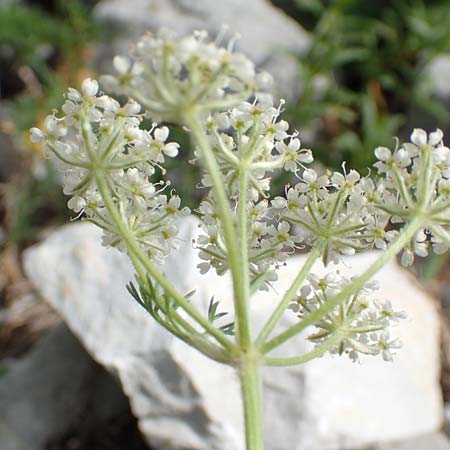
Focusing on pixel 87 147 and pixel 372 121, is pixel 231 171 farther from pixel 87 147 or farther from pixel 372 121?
pixel 372 121

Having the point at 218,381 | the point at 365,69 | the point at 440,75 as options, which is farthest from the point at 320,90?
the point at 218,381

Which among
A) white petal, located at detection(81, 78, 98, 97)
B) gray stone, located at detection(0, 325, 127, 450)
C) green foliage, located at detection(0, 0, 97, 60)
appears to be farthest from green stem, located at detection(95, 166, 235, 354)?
green foliage, located at detection(0, 0, 97, 60)

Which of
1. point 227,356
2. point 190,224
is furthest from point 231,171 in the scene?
point 190,224

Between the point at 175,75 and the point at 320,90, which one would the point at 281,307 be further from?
the point at 320,90

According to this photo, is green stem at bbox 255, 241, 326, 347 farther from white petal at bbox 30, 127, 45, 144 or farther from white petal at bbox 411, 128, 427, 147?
white petal at bbox 30, 127, 45, 144

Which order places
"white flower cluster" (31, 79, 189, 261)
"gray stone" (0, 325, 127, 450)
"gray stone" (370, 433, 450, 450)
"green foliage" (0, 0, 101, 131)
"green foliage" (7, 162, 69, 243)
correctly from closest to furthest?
"white flower cluster" (31, 79, 189, 261) < "gray stone" (370, 433, 450, 450) < "gray stone" (0, 325, 127, 450) < "green foliage" (7, 162, 69, 243) < "green foliage" (0, 0, 101, 131)
